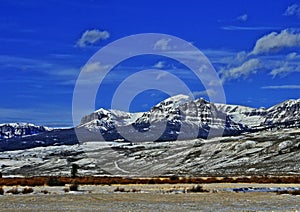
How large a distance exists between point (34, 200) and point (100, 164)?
150968 mm

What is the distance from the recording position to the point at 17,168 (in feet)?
643

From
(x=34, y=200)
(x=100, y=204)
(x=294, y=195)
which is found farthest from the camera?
(x=294, y=195)

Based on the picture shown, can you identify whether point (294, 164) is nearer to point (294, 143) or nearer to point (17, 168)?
point (294, 143)

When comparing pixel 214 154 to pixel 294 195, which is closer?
pixel 294 195

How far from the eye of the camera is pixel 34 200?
37.4 metres

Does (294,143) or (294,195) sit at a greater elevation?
(294,143)

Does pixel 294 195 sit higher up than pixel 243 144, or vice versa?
pixel 243 144

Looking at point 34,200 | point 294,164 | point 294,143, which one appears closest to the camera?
point 34,200

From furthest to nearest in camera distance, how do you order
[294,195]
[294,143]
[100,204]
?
1. [294,143]
2. [294,195]
3. [100,204]

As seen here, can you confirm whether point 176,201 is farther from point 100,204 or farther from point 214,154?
point 214,154

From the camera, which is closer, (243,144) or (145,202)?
(145,202)

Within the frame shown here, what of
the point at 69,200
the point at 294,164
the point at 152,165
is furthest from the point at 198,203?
the point at 152,165

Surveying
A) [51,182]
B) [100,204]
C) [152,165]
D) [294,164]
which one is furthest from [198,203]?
[152,165]

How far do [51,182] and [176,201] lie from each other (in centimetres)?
2572
